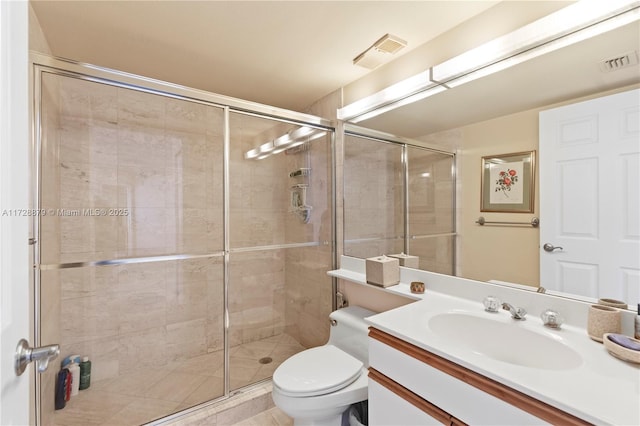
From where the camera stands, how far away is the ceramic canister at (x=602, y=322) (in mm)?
947

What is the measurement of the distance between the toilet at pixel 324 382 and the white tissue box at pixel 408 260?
445 mm

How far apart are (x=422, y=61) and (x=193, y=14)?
4.26 ft

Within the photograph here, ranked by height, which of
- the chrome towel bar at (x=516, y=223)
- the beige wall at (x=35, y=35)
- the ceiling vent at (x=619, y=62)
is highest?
the beige wall at (x=35, y=35)

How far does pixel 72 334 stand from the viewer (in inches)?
81.0

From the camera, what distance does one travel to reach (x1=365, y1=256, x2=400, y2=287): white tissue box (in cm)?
167

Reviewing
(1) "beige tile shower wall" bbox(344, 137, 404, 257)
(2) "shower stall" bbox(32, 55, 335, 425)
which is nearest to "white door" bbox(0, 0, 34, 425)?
(2) "shower stall" bbox(32, 55, 335, 425)

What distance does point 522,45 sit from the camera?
124cm

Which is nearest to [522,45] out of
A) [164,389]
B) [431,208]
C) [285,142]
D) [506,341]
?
[431,208]

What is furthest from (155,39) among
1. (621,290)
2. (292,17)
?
(621,290)

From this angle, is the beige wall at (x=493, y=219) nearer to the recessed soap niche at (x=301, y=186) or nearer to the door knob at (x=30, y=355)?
the recessed soap niche at (x=301, y=186)

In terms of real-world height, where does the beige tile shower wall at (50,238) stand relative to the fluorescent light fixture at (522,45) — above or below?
below

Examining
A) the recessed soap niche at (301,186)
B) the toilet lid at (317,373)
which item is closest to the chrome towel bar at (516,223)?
the toilet lid at (317,373)

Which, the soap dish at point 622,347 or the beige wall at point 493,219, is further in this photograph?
the beige wall at point 493,219

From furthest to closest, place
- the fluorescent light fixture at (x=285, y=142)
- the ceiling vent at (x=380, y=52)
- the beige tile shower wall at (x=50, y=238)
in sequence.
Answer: the fluorescent light fixture at (x=285, y=142) < the ceiling vent at (x=380, y=52) < the beige tile shower wall at (x=50, y=238)
